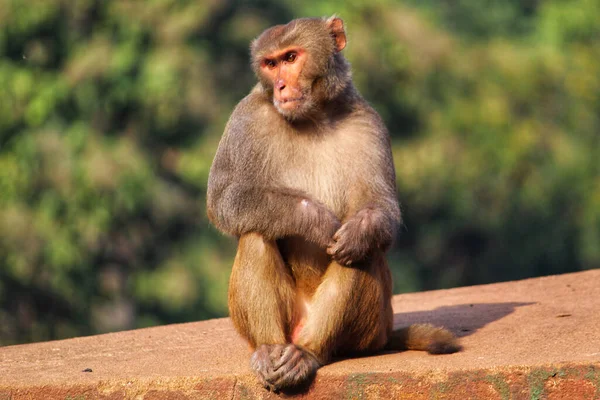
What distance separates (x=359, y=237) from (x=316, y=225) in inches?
11.7

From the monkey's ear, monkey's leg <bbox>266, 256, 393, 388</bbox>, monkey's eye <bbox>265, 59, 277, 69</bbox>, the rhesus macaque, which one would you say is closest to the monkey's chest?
the rhesus macaque

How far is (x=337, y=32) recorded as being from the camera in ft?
25.3

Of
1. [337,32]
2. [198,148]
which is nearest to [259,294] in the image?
[337,32]

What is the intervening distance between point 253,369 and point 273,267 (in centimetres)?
63

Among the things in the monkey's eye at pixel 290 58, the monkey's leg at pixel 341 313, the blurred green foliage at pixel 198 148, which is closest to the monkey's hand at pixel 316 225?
the monkey's leg at pixel 341 313

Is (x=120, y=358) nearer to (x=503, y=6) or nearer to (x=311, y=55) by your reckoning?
(x=311, y=55)

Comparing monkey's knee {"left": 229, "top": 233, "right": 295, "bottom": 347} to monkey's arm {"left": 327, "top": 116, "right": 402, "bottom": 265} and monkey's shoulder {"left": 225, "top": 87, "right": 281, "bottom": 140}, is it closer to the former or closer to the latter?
monkey's arm {"left": 327, "top": 116, "right": 402, "bottom": 265}

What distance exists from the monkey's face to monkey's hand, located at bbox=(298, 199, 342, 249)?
639 millimetres

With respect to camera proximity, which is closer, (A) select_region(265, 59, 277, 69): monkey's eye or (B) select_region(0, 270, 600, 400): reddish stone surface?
(B) select_region(0, 270, 600, 400): reddish stone surface

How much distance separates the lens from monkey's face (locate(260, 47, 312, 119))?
23.8 ft

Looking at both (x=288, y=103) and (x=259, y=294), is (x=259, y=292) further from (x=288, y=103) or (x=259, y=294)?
(x=288, y=103)

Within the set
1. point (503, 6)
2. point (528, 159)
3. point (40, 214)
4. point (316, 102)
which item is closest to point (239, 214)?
point (316, 102)

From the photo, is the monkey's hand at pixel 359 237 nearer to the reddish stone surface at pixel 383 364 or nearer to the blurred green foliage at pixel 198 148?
the reddish stone surface at pixel 383 364

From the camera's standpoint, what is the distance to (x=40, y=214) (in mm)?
21594
